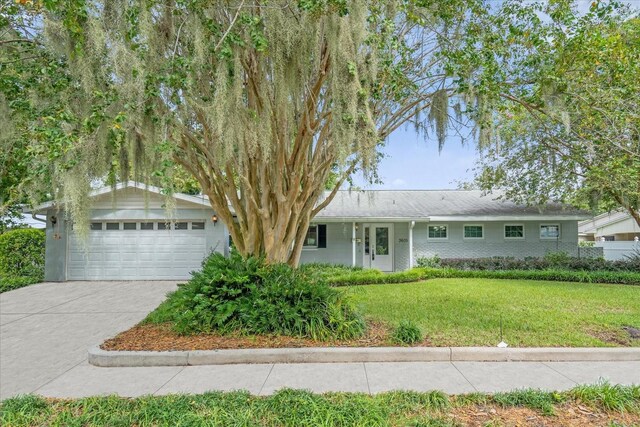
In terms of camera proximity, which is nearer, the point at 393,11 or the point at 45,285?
the point at 393,11

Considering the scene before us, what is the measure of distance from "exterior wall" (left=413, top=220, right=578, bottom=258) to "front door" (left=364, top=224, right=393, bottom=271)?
108 cm

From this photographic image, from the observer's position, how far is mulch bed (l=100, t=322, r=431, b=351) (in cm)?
477

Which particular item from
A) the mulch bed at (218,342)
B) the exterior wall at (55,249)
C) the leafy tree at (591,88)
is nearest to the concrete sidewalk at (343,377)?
the mulch bed at (218,342)

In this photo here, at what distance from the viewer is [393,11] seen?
18.1 ft

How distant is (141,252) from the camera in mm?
12258

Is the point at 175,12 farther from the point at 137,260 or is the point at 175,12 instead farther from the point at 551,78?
the point at 137,260

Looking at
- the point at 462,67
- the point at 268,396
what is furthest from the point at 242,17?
the point at 268,396

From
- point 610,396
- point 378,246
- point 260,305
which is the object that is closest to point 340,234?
point 378,246

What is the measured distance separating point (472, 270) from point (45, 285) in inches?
579

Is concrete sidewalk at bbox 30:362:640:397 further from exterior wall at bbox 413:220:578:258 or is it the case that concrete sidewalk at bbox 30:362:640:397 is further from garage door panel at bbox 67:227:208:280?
exterior wall at bbox 413:220:578:258

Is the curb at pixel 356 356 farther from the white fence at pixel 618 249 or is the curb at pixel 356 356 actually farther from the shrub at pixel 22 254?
the white fence at pixel 618 249

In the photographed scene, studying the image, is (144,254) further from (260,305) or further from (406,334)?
(406,334)

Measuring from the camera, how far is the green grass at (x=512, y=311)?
5.11 metres

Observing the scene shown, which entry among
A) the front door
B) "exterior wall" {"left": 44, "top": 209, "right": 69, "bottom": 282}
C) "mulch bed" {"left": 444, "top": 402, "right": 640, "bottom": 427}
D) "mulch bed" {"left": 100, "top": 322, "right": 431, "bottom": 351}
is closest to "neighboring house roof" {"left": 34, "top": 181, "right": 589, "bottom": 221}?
the front door
